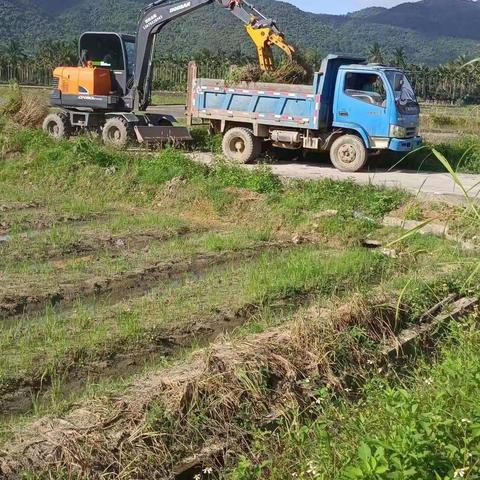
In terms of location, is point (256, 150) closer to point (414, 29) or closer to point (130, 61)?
point (130, 61)

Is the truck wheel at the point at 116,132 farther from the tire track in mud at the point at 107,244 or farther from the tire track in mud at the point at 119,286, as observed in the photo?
the tire track in mud at the point at 119,286

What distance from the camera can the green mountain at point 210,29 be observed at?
122938 mm

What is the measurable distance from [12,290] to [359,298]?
3.27m

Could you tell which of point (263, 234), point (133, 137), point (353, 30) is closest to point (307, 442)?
point (263, 234)

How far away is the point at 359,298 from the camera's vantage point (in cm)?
568

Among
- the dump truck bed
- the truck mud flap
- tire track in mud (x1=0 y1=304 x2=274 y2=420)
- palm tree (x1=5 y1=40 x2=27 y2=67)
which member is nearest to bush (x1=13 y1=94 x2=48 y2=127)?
the truck mud flap

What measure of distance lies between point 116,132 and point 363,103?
555 cm

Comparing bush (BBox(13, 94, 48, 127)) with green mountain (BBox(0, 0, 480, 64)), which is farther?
green mountain (BBox(0, 0, 480, 64))

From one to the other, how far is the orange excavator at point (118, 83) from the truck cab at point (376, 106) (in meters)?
2.88

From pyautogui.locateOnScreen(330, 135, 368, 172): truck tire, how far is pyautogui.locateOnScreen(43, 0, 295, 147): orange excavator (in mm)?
3340

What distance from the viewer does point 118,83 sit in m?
16.3

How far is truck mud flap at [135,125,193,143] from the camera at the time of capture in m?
14.9

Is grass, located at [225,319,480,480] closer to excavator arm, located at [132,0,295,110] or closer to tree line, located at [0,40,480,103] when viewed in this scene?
excavator arm, located at [132,0,295,110]

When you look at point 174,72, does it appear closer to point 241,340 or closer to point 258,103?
point 258,103
